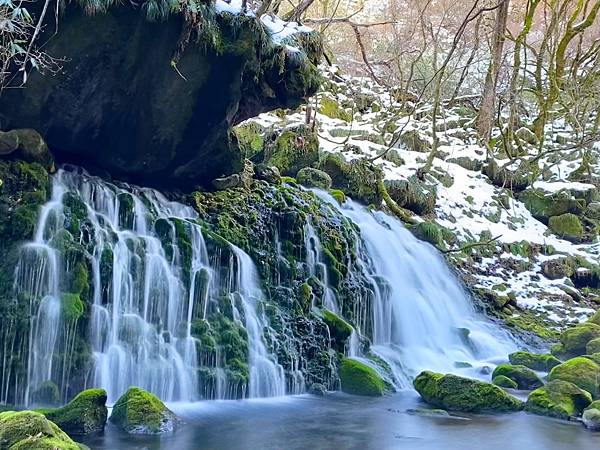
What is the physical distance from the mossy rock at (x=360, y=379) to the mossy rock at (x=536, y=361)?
Answer: 2.85m

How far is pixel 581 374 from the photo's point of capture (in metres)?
8.53

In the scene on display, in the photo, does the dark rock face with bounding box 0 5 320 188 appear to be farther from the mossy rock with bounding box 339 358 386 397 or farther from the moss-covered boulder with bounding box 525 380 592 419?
the moss-covered boulder with bounding box 525 380 592 419

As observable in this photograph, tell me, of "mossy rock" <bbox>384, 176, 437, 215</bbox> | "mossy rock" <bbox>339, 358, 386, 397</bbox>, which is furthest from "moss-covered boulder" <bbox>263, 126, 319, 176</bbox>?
"mossy rock" <bbox>339, 358, 386, 397</bbox>

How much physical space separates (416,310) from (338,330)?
2719mm

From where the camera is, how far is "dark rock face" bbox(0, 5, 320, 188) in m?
8.53

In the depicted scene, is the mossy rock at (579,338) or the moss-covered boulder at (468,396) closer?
the moss-covered boulder at (468,396)

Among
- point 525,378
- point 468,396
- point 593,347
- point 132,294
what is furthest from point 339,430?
point 593,347

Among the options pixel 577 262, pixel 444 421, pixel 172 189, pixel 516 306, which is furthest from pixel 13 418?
pixel 577 262

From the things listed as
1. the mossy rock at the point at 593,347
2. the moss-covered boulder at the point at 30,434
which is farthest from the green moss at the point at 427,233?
the moss-covered boulder at the point at 30,434

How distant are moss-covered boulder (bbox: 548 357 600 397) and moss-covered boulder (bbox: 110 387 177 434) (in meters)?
5.21

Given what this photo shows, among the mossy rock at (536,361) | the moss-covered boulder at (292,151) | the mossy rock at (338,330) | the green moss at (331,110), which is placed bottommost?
the mossy rock at (536,361)

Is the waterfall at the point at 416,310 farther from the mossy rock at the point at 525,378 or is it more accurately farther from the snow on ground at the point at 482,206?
the snow on ground at the point at 482,206

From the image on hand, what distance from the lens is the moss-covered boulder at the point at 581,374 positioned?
27.5 ft

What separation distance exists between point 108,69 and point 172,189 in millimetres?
2427
